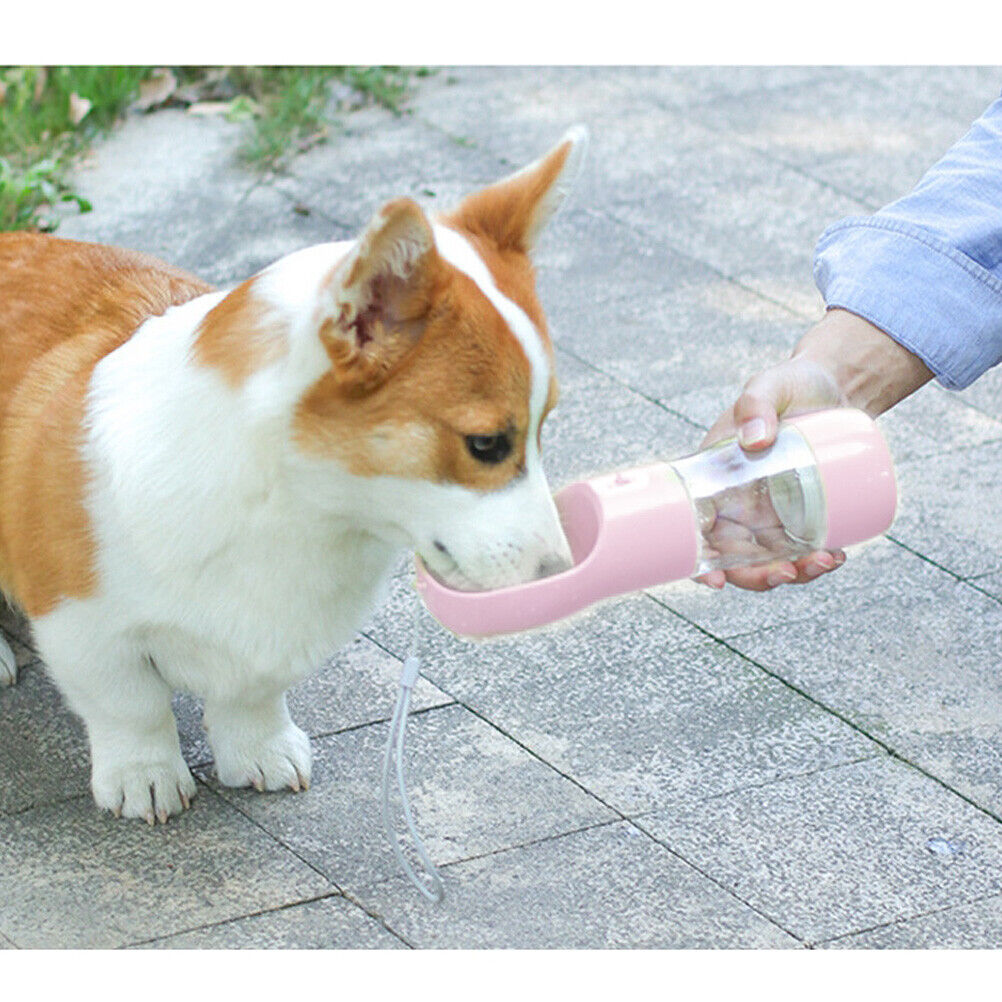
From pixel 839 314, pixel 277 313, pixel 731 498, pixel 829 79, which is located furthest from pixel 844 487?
pixel 829 79

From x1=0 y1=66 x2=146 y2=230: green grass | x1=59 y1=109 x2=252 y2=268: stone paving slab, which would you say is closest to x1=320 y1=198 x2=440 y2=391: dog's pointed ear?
x1=59 y1=109 x2=252 y2=268: stone paving slab

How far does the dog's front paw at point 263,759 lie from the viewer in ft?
9.89

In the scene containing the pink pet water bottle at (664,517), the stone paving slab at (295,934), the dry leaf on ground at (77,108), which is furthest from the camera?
the dry leaf on ground at (77,108)

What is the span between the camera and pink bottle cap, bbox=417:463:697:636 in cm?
245

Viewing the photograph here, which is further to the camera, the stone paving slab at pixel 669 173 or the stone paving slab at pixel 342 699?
the stone paving slab at pixel 669 173

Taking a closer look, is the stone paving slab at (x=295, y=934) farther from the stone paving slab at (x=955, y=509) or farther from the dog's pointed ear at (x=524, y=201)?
the stone paving slab at (x=955, y=509)

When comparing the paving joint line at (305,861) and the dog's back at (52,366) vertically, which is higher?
the dog's back at (52,366)

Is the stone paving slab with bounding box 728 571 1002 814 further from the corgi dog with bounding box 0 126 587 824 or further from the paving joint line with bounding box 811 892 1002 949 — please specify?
the corgi dog with bounding box 0 126 587 824

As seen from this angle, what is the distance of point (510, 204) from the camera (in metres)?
2.59

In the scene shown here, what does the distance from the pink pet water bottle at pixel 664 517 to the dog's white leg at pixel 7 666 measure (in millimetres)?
1130

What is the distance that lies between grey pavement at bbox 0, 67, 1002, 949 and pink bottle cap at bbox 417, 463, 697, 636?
1.96ft

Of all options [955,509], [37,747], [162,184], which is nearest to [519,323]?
[37,747]

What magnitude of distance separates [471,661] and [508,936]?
0.83 meters

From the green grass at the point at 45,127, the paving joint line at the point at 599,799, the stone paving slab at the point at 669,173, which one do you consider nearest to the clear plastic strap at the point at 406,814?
the paving joint line at the point at 599,799
